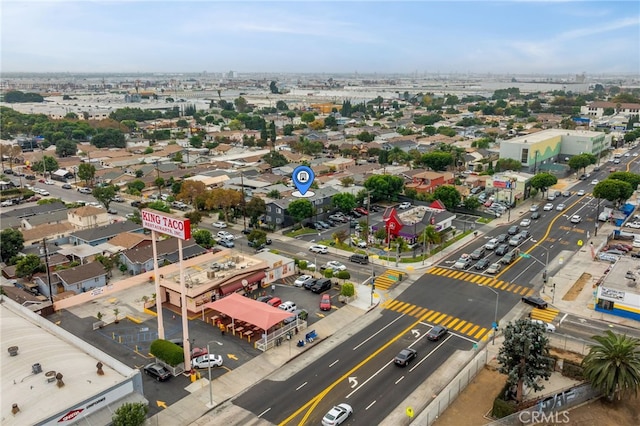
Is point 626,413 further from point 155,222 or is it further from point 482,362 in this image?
Result: point 155,222

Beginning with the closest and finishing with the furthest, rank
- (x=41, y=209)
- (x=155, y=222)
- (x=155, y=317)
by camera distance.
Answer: (x=155, y=222) → (x=155, y=317) → (x=41, y=209)

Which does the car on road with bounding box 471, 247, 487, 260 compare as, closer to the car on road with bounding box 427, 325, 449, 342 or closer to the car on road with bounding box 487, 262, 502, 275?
the car on road with bounding box 487, 262, 502, 275

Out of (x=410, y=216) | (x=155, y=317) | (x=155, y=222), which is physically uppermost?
(x=155, y=222)

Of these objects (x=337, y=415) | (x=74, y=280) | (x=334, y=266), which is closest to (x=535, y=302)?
(x=334, y=266)

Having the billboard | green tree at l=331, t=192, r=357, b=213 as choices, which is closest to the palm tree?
the billboard

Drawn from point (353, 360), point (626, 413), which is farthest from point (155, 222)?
point (626, 413)

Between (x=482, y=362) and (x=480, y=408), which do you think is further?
(x=482, y=362)

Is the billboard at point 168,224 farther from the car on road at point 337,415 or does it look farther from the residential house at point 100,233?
the residential house at point 100,233

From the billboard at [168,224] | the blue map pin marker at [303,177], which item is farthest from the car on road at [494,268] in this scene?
the billboard at [168,224]

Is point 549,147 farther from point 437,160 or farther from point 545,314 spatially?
point 545,314
